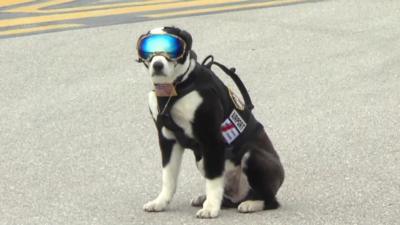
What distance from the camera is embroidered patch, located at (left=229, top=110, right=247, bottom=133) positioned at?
546 centimetres

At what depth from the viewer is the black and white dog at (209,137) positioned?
206 inches

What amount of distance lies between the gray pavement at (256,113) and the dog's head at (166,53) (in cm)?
81

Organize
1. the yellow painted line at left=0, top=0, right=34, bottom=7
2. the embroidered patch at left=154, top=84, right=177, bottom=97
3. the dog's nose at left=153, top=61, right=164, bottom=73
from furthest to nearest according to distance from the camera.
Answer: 1. the yellow painted line at left=0, top=0, right=34, bottom=7
2. the embroidered patch at left=154, top=84, right=177, bottom=97
3. the dog's nose at left=153, top=61, right=164, bottom=73

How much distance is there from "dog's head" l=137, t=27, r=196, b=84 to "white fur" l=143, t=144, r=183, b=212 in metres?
0.43

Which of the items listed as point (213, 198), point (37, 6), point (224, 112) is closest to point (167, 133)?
point (224, 112)

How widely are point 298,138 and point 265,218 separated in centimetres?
213

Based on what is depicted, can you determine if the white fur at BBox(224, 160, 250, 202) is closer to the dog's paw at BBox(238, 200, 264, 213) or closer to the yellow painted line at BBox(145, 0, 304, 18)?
the dog's paw at BBox(238, 200, 264, 213)

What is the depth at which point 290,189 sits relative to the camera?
20.4 ft

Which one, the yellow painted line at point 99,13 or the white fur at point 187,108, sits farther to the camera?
the yellow painted line at point 99,13

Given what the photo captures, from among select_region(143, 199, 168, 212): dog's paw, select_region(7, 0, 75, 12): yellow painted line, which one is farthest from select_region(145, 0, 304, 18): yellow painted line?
select_region(143, 199, 168, 212): dog's paw

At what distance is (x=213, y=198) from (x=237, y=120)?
42 centimetres

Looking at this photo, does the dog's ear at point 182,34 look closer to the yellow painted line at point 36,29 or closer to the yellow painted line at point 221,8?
the yellow painted line at point 36,29

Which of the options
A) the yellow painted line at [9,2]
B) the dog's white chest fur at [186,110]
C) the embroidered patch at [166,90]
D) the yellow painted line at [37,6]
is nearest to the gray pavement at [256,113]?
the dog's white chest fur at [186,110]

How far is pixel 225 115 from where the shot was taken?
213 inches
